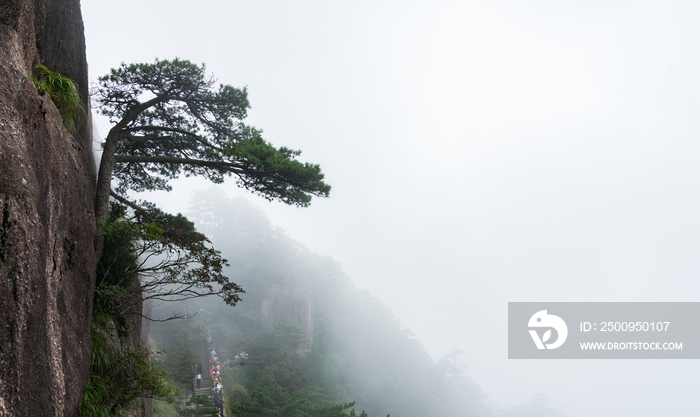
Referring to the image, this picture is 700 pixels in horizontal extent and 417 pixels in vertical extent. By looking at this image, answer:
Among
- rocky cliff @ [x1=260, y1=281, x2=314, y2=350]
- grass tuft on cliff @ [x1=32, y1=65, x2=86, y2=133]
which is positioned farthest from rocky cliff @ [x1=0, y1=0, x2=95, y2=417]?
rocky cliff @ [x1=260, y1=281, x2=314, y2=350]

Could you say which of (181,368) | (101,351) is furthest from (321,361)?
(101,351)

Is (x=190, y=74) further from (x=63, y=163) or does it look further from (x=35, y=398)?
(x=35, y=398)

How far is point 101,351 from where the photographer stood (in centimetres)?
518

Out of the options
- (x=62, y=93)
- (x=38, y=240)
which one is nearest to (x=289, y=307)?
(x=62, y=93)

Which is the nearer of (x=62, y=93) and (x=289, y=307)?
(x=62, y=93)

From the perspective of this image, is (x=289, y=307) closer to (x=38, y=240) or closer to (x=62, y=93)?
(x=62, y=93)

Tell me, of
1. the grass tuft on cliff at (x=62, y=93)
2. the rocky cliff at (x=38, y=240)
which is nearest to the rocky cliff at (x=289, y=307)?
the rocky cliff at (x=38, y=240)

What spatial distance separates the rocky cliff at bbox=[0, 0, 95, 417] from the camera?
2.95 metres

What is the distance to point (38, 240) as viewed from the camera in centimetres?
343

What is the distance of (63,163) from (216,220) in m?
43.2

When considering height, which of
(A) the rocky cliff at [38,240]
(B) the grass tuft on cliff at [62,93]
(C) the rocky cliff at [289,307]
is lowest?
(C) the rocky cliff at [289,307]

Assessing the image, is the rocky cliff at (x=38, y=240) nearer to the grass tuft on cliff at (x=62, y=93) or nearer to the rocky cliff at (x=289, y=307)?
the grass tuft on cliff at (x=62, y=93)

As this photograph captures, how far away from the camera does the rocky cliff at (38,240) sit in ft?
9.69

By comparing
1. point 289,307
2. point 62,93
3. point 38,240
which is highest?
point 62,93
